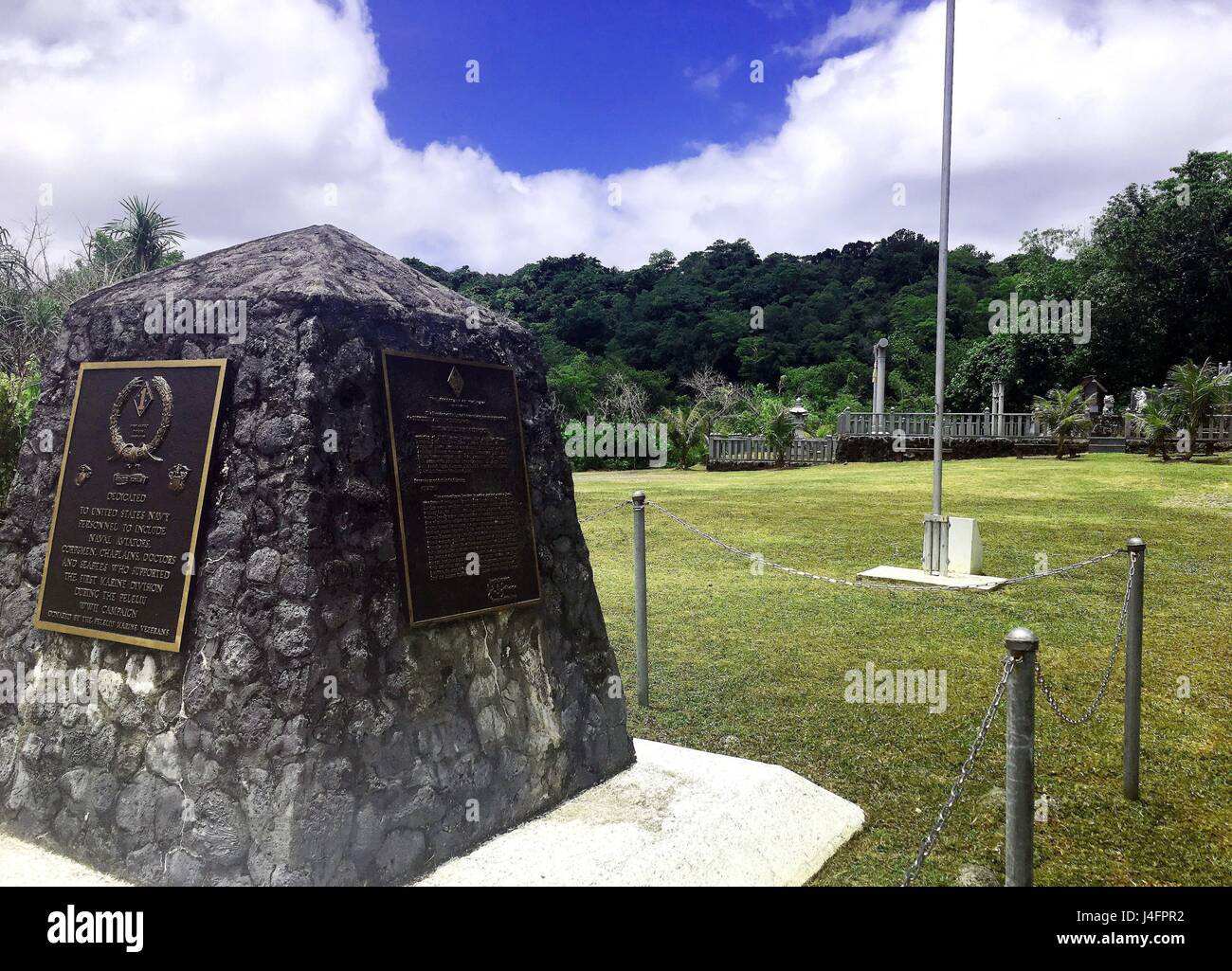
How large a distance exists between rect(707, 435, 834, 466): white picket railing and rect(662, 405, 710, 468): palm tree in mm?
703

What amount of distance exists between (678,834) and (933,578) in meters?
6.73

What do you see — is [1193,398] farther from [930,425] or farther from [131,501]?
[131,501]

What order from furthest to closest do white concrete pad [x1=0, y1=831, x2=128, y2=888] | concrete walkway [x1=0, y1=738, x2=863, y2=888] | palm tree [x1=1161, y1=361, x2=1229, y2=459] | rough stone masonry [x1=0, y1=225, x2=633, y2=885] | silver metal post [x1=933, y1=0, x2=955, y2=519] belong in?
palm tree [x1=1161, y1=361, x2=1229, y2=459], silver metal post [x1=933, y1=0, x2=955, y2=519], concrete walkway [x1=0, y1=738, x2=863, y2=888], white concrete pad [x1=0, y1=831, x2=128, y2=888], rough stone masonry [x1=0, y1=225, x2=633, y2=885]

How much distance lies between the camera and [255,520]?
339cm

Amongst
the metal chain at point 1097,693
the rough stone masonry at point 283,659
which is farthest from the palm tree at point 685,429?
the rough stone masonry at point 283,659

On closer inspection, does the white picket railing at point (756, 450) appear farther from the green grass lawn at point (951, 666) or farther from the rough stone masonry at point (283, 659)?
the rough stone masonry at point (283, 659)

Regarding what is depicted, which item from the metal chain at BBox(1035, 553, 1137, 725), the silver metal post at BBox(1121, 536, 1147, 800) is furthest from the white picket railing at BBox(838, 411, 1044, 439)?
the silver metal post at BBox(1121, 536, 1147, 800)

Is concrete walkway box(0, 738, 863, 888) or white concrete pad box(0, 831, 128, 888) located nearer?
white concrete pad box(0, 831, 128, 888)

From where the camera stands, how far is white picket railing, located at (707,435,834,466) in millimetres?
26578

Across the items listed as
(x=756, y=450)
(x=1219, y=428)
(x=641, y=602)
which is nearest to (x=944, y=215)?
(x=641, y=602)

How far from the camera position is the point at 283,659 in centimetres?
329

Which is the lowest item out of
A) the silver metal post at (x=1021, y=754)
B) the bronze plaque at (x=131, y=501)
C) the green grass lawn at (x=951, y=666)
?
the green grass lawn at (x=951, y=666)

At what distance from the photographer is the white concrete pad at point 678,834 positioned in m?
3.63

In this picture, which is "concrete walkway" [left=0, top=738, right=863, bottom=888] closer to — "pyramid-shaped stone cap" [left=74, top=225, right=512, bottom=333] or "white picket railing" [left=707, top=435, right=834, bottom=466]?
"pyramid-shaped stone cap" [left=74, top=225, right=512, bottom=333]
